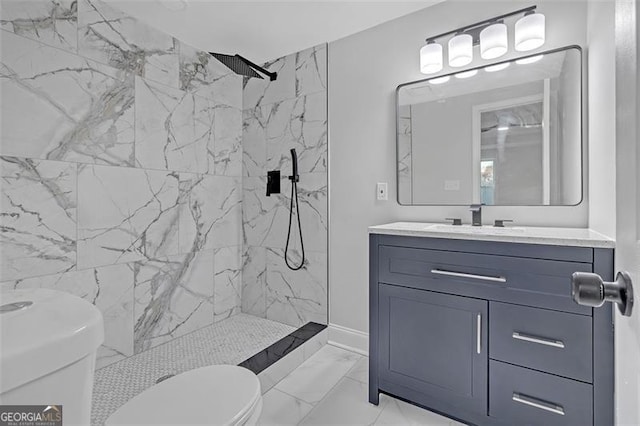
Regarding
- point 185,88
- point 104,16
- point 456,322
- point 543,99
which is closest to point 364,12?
point 543,99

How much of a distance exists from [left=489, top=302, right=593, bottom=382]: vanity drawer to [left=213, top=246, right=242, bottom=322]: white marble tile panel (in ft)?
6.71

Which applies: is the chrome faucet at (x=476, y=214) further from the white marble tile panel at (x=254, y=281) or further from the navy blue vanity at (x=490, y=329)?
the white marble tile panel at (x=254, y=281)

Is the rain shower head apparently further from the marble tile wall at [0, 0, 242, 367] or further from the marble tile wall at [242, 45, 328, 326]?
the marble tile wall at [0, 0, 242, 367]

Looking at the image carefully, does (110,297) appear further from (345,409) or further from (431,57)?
(431,57)

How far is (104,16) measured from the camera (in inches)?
75.5

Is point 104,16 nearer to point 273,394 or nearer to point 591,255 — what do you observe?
point 273,394

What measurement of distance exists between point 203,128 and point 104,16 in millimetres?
884

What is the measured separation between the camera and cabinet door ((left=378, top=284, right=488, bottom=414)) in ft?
4.42

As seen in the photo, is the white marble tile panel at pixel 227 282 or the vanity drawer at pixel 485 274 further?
the white marble tile panel at pixel 227 282

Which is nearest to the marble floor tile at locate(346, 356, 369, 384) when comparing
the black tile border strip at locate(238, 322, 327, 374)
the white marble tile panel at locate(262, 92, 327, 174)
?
the black tile border strip at locate(238, 322, 327, 374)

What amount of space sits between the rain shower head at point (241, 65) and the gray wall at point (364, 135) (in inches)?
22.5

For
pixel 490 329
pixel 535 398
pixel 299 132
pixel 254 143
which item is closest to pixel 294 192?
pixel 299 132

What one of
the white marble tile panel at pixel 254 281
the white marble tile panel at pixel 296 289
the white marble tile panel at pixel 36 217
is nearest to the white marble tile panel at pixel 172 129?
the white marble tile panel at pixel 36 217

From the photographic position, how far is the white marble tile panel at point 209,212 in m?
2.36
